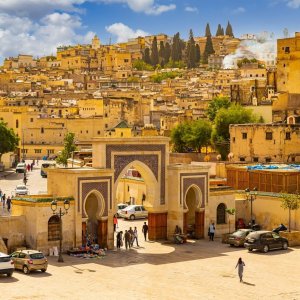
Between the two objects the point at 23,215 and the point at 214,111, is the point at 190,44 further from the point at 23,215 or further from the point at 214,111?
the point at 23,215

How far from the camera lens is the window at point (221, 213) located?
2819cm

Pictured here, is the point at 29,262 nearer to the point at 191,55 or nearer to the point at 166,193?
the point at 166,193

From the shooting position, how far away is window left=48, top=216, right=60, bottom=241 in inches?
915

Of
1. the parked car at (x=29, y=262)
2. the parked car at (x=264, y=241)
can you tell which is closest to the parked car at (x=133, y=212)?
the parked car at (x=264, y=241)

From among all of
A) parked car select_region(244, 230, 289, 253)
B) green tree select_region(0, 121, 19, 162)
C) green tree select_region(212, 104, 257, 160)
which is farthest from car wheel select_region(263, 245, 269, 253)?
green tree select_region(0, 121, 19, 162)

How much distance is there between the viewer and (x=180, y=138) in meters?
53.1

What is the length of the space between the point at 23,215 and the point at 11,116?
165ft

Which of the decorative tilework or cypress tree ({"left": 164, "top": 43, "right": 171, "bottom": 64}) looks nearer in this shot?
the decorative tilework

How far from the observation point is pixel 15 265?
20.5 metres

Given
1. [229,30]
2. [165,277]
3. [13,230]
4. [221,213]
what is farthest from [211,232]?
[229,30]

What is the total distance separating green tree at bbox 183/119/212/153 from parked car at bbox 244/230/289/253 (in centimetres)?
2654

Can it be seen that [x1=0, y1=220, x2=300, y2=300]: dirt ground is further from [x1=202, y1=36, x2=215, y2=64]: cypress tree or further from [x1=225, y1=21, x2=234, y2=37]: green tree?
[x1=225, y1=21, x2=234, y2=37]: green tree

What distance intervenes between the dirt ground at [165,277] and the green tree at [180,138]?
27848mm

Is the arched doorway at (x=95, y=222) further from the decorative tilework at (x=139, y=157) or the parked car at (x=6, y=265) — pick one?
the parked car at (x=6, y=265)
